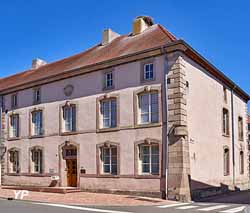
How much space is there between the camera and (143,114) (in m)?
19.7

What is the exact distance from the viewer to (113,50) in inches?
904

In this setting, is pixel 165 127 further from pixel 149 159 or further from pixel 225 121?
pixel 225 121

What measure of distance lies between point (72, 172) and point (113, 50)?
777 centimetres

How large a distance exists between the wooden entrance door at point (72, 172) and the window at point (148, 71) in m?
7.03

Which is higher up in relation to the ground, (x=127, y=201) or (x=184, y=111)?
(x=184, y=111)

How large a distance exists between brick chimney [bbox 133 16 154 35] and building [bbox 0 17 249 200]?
0.07 metres

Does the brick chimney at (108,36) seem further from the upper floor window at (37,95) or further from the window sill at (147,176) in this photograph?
the window sill at (147,176)

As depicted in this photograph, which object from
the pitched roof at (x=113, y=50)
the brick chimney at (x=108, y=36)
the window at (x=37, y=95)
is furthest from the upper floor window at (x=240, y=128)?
the window at (x=37, y=95)

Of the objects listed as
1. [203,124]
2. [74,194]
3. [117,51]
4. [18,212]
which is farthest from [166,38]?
[18,212]

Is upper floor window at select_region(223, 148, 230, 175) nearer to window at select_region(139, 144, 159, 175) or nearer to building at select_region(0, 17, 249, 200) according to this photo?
building at select_region(0, 17, 249, 200)

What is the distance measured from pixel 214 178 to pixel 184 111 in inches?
200

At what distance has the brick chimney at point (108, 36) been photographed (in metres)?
25.4

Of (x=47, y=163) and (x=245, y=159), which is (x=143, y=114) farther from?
(x=245, y=159)

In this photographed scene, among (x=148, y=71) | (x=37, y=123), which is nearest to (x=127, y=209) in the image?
(x=148, y=71)
